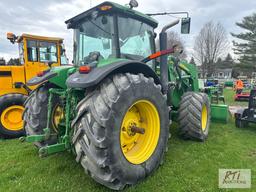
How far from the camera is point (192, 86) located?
615cm

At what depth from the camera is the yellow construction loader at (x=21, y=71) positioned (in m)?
5.74

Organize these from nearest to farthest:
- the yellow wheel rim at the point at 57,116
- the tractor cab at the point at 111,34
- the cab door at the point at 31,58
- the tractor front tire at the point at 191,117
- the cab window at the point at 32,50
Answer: the tractor cab at the point at 111,34
the yellow wheel rim at the point at 57,116
the tractor front tire at the point at 191,117
the cab door at the point at 31,58
the cab window at the point at 32,50

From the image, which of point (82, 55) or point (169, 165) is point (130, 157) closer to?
point (169, 165)

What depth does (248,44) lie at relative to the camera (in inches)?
1492

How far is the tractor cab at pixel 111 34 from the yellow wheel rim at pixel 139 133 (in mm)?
851

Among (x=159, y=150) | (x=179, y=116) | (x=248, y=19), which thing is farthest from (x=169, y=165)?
(x=248, y=19)

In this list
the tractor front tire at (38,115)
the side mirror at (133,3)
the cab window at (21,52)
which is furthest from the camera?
the cab window at (21,52)

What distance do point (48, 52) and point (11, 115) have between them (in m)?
2.36

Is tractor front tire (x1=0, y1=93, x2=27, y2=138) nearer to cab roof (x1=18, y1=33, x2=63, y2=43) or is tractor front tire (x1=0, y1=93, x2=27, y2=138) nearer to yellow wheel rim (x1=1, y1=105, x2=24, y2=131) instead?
yellow wheel rim (x1=1, y1=105, x2=24, y2=131)

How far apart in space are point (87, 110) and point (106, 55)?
119 centimetres

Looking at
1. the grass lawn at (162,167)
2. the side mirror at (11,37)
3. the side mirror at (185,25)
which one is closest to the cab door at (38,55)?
the side mirror at (11,37)

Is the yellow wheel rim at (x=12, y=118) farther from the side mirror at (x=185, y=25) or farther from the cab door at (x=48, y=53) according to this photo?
the side mirror at (x=185, y=25)

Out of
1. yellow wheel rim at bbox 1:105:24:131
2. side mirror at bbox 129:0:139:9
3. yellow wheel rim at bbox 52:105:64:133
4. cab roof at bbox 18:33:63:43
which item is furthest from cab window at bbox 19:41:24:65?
side mirror at bbox 129:0:139:9

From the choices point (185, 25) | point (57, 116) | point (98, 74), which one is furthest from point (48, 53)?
point (98, 74)
